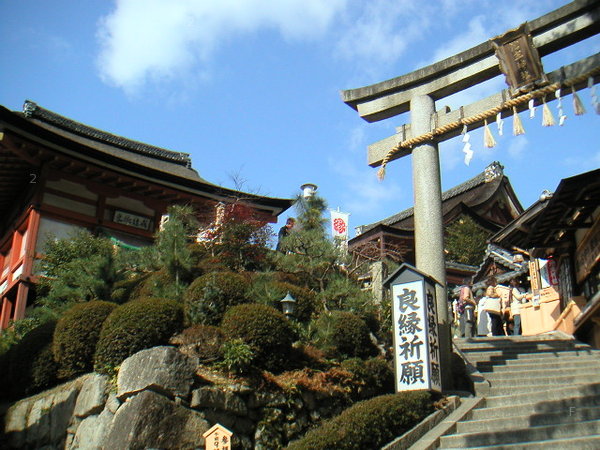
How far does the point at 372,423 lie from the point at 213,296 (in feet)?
12.2

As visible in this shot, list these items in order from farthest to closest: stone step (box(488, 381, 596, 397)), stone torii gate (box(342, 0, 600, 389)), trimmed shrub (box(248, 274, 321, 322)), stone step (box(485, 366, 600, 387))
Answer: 1. trimmed shrub (box(248, 274, 321, 322))
2. stone torii gate (box(342, 0, 600, 389))
3. stone step (box(485, 366, 600, 387))
4. stone step (box(488, 381, 596, 397))

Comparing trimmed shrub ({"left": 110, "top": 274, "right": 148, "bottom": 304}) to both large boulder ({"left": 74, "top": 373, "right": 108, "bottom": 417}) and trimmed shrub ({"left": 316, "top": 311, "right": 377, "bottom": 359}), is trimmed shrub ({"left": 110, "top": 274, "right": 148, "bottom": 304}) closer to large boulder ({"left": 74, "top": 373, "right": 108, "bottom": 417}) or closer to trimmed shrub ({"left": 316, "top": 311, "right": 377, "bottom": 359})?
large boulder ({"left": 74, "top": 373, "right": 108, "bottom": 417})

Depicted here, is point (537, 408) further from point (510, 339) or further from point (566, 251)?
point (566, 251)

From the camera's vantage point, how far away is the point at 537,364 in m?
11.3

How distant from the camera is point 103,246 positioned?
15.8 m

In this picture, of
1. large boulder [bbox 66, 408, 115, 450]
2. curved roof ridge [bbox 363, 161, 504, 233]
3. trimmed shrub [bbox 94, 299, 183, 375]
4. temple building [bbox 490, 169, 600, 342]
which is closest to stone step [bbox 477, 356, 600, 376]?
temple building [bbox 490, 169, 600, 342]

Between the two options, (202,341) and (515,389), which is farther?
(515,389)

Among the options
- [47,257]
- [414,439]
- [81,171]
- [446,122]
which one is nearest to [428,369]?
[414,439]

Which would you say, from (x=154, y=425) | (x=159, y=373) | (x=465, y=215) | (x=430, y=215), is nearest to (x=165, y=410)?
(x=154, y=425)

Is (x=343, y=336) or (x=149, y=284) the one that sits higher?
(x=149, y=284)

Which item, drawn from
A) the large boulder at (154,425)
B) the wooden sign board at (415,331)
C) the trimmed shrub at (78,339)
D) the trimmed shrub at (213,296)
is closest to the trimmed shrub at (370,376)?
the wooden sign board at (415,331)

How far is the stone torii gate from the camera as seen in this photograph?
1078cm

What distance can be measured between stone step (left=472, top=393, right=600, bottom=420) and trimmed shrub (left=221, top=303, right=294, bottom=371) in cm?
281

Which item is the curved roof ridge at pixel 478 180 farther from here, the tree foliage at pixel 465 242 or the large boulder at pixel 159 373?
the large boulder at pixel 159 373
